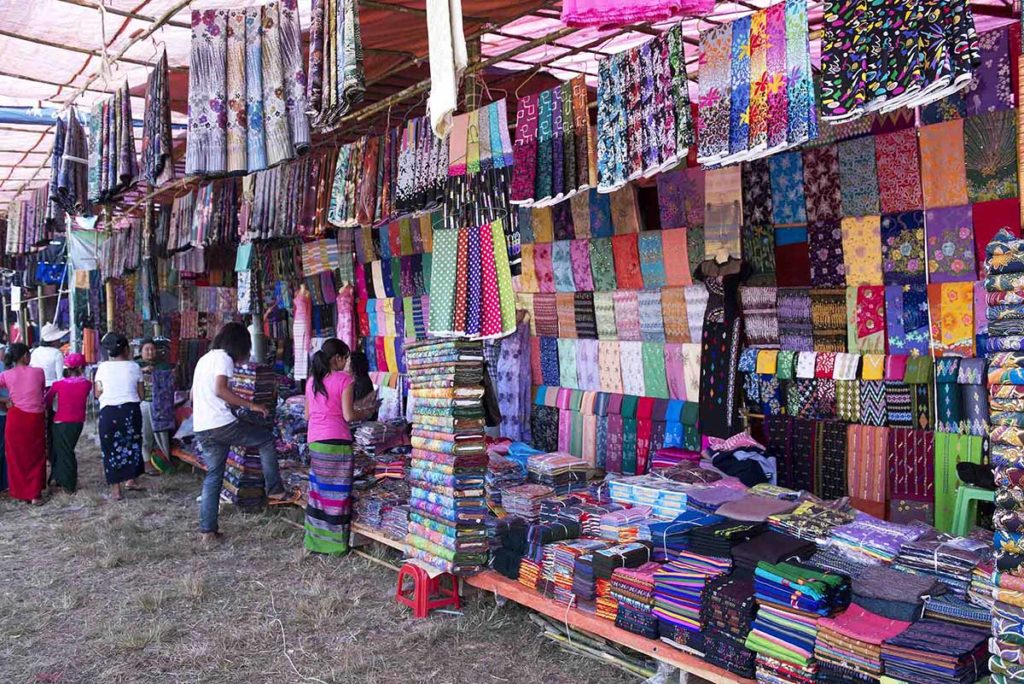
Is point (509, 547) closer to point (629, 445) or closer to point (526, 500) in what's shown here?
point (526, 500)

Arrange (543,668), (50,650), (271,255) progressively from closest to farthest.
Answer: (543,668)
(50,650)
(271,255)

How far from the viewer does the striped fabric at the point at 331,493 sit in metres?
5.67

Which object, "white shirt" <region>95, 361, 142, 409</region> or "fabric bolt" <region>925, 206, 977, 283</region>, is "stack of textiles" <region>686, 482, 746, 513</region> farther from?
"white shirt" <region>95, 361, 142, 409</region>

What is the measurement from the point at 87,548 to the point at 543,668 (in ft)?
12.8

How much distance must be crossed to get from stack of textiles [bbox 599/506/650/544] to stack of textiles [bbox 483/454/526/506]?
2.83 feet

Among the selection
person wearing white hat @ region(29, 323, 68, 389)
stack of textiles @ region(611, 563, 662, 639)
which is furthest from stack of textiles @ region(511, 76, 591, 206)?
person wearing white hat @ region(29, 323, 68, 389)

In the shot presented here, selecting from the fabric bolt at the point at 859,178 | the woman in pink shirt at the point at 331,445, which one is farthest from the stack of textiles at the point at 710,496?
the woman in pink shirt at the point at 331,445

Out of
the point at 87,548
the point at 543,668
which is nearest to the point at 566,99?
the point at 543,668

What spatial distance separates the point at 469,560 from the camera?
14.7 ft

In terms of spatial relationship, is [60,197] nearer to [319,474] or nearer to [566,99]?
[319,474]

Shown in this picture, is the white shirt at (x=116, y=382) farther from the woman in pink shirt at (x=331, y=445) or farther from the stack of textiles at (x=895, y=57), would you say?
the stack of textiles at (x=895, y=57)

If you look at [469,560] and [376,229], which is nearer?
[469,560]

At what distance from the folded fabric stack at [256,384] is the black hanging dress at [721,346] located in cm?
365

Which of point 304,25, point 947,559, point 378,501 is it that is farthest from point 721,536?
point 304,25
